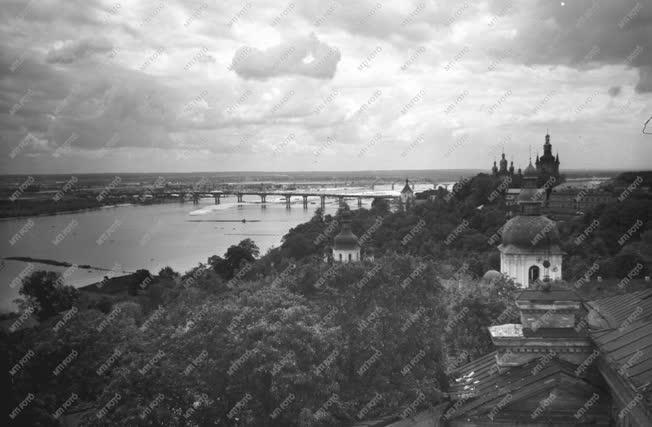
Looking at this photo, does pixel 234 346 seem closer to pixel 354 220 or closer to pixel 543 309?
pixel 543 309

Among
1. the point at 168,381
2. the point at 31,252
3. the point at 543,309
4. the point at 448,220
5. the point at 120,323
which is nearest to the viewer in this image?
the point at 543,309

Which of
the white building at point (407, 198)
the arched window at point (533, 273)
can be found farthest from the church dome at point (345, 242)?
the white building at point (407, 198)

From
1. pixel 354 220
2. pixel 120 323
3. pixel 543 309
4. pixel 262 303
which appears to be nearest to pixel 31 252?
pixel 354 220

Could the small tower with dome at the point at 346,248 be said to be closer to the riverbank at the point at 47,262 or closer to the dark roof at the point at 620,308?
the dark roof at the point at 620,308

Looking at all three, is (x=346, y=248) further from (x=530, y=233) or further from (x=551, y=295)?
(x=551, y=295)

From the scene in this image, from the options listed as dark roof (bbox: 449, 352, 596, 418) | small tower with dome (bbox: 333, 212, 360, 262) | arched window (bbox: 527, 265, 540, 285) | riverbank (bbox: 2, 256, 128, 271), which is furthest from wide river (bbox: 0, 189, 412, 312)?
dark roof (bbox: 449, 352, 596, 418)

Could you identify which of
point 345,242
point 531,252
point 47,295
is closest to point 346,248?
point 345,242
